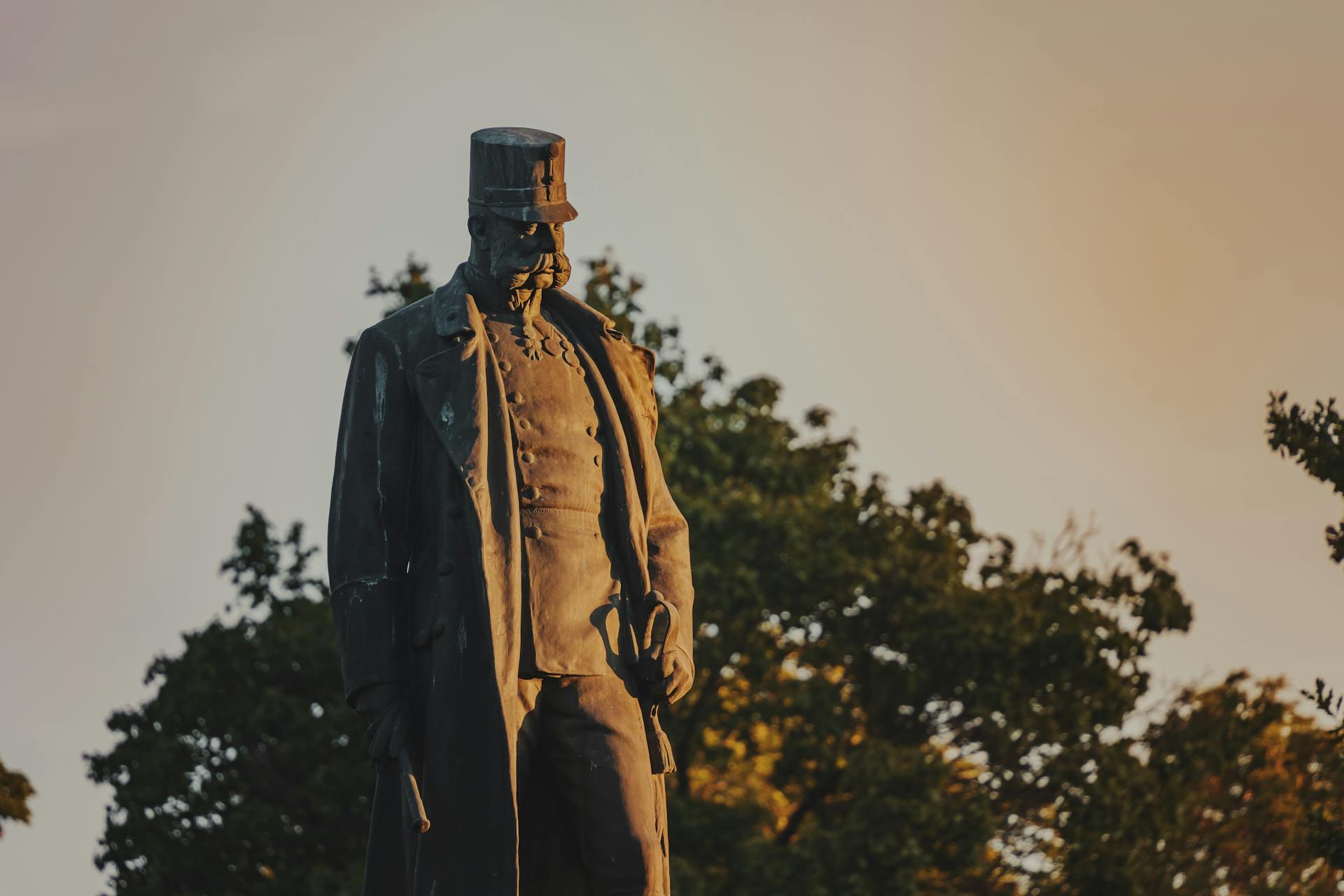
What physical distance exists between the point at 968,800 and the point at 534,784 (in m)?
19.3

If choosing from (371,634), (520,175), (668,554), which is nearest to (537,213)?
(520,175)

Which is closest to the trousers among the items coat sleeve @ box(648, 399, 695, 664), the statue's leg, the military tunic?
the statue's leg

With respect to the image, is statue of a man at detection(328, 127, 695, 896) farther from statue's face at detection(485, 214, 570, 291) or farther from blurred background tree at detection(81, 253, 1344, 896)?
blurred background tree at detection(81, 253, 1344, 896)

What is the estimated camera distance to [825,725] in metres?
28.4

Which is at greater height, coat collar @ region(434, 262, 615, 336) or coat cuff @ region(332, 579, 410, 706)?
coat collar @ region(434, 262, 615, 336)

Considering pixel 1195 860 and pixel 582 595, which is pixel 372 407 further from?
pixel 1195 860

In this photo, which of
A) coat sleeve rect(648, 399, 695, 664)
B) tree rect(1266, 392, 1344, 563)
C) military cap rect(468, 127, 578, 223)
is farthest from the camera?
tree rect(1266, 392, 1344, 563)

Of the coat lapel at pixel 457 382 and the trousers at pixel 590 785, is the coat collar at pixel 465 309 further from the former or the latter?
the trousers at pixel 590 785

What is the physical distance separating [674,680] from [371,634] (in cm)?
102

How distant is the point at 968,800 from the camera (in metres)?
27.1

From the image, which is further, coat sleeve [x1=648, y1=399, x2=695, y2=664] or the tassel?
coat sleeve [x1=648, y1=399, x2=695, y2=664]

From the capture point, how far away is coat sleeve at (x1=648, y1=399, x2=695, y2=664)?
Result: 8586 millimetres

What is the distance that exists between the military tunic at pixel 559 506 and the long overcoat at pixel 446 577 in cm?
6

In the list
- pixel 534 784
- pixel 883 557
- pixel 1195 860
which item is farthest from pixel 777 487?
pixel 534 784
